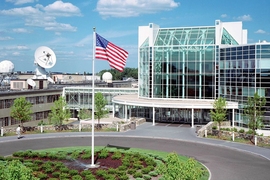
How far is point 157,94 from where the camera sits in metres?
57.7

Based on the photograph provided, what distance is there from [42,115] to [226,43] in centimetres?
3456

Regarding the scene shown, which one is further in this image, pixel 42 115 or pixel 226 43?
pixel 42 115

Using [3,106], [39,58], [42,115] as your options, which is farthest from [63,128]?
[39,58]

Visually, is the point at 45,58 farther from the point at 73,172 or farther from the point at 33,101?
the point at 73,172

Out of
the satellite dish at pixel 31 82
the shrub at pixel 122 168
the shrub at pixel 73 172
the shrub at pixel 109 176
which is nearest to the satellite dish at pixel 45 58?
the satellite dish at pixel 31 82

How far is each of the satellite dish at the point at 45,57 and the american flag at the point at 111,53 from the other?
4791 centimetres

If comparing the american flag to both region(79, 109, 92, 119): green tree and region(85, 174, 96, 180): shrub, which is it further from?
region(79, 109, 92, 119): green tree

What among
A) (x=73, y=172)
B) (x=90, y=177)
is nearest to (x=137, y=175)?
(x=90, y=177)

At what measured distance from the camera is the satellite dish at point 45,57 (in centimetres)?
7415

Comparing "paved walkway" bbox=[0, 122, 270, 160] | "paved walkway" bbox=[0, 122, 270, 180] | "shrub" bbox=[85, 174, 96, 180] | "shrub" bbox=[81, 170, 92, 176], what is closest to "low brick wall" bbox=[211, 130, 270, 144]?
"paved walkway" bbox=[0, 122, 270, 160]

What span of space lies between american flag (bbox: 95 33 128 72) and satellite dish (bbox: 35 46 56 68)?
4791cm

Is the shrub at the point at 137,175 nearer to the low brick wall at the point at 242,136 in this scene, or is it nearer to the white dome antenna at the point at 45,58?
the low brick wall at the point at 242,136

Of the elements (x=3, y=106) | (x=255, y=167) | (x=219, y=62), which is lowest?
(x=255, y=167)

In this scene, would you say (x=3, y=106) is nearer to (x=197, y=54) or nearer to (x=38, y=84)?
(x=38, y=84)
